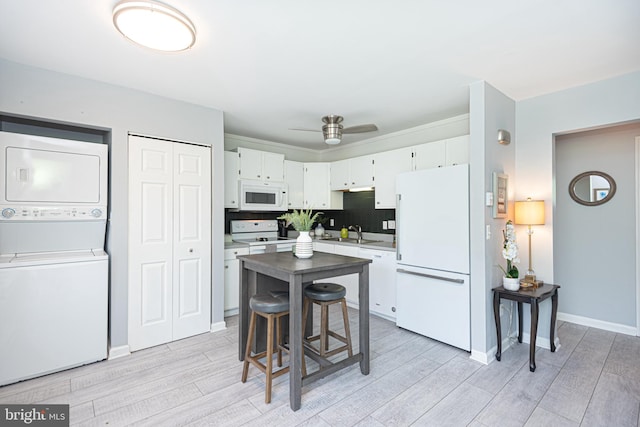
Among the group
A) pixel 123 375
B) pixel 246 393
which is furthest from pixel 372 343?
pixel 123 375

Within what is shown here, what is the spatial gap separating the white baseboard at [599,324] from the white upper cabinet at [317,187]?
11.2ft

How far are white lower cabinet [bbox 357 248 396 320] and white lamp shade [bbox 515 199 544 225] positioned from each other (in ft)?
4.51

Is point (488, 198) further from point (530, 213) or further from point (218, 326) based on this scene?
point (218, 326)

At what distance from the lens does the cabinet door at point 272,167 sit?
457 centimetres

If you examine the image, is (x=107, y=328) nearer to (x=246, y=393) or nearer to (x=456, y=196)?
(x=246, y=393)

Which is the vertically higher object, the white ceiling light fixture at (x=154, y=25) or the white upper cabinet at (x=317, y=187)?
the white ceiling light fixture at (x=154, y=25)

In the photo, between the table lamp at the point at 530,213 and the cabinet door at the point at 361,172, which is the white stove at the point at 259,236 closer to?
the cabinet door at the point at 361,172

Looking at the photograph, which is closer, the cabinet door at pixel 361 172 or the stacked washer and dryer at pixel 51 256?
the stacked washer and dryer at pixel 51 256

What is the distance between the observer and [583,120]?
2811mm

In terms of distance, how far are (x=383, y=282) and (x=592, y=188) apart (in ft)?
8.59

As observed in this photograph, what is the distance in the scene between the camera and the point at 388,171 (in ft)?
13.7

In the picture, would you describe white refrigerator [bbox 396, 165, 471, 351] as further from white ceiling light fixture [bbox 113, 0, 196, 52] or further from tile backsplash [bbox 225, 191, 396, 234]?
white ceiling light fixture [bbox 113, 0, 196, 52]

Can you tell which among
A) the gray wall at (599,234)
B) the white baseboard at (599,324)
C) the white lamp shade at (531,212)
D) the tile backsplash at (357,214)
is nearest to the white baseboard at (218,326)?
the tile backsplash at (357,214)

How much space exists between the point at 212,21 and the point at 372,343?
10.1 ft
